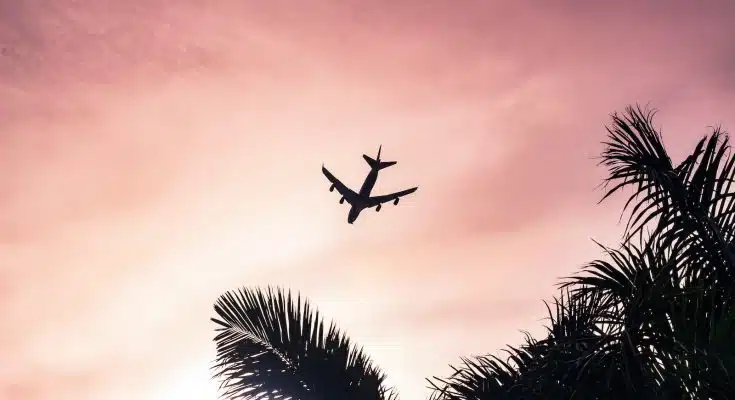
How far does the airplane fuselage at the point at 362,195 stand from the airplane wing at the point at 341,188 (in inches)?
19.3

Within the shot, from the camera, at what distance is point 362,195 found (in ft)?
125

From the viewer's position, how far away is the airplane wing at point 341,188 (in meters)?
38.4

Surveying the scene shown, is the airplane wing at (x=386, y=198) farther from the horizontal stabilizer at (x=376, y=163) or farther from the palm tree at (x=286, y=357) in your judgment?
the palm tree at (x=286, y=357)

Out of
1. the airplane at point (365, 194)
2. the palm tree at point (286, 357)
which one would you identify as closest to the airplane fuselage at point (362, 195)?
the airplane at point (365, 194)

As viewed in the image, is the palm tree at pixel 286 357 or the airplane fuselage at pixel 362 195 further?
the airplane fuselage at pixel 362 195

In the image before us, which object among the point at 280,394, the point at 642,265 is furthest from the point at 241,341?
the point at 642,265

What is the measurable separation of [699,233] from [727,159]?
73cm

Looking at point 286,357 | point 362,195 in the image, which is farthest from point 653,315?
point 362,195

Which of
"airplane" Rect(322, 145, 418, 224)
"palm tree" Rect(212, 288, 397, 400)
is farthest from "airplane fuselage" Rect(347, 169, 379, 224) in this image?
"palm tree" Rect(212, 288, 397, 400)

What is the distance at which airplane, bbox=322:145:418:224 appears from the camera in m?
37.9

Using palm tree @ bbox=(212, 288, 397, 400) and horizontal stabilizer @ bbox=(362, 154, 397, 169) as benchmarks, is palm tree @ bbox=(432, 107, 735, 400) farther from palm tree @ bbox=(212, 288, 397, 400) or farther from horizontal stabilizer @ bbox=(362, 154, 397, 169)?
horizontal stabilizer @ bbox=(362, 154, 397, 169)

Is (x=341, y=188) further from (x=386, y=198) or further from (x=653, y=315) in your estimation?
(x=653, y=315)

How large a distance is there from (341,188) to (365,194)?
189 centimetres

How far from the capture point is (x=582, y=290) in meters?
5.05
